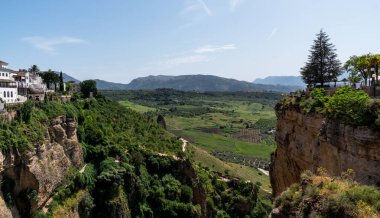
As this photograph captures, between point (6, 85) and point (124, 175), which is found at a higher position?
point (6, 85)

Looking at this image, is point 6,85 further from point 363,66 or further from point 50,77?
point 363,66

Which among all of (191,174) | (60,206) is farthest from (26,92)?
(191,174)

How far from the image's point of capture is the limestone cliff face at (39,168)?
45156mm

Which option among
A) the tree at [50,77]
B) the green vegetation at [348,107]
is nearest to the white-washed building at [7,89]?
the tree at [50,77]

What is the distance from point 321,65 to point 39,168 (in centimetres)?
3787

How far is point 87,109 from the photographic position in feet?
267

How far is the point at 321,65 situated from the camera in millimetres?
42969

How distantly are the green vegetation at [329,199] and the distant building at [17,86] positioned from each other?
55.3 m

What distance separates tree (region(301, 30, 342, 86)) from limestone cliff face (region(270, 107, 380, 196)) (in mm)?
7116

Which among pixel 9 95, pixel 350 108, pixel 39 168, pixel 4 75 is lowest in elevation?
pixel 39 168

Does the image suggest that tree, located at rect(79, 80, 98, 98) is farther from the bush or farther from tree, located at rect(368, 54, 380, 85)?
the bush

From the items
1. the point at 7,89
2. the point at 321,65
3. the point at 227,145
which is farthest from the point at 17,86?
the point at 227,145

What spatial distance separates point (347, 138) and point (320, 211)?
8.27 m

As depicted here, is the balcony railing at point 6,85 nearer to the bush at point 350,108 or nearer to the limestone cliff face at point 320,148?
the limestone cliff face at point 320,148
